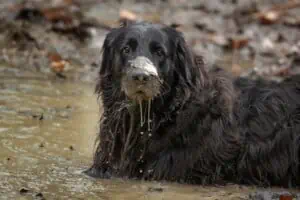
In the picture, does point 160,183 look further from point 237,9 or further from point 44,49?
point 237,9

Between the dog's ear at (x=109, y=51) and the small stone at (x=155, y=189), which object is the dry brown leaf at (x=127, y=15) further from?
the small stone at (x=155, y=189)

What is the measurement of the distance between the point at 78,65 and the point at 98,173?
14.5ft

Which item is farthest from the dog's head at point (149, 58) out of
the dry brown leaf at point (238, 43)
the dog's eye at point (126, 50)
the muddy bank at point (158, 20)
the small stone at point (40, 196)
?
the dry brown leaf at point (238, 43)

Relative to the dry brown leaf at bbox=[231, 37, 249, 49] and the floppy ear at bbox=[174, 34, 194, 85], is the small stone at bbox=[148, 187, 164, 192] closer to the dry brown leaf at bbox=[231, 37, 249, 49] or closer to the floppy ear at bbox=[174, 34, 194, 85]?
the floppy ear at bbox=[174, 34, 194, 85]

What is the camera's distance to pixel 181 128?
6336 mm

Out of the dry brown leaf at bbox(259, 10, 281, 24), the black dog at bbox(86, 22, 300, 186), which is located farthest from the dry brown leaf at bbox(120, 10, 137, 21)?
the black dog at bbox(86, 22, 300, 186)

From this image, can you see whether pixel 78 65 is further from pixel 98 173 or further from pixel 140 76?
pixel 140 76

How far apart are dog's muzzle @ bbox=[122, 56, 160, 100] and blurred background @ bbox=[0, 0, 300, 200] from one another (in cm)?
78

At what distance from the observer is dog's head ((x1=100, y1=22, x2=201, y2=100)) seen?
19.7ft

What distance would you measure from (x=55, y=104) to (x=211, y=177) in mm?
2843

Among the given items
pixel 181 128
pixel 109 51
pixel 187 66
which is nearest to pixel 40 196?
pixel 181 128

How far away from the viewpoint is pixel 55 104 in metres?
8.57

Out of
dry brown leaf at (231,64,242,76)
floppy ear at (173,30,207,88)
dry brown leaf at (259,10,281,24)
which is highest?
dry brown leaf at (259,10,281,24)

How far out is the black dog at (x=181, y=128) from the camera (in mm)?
6301
